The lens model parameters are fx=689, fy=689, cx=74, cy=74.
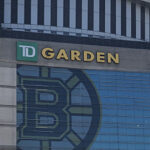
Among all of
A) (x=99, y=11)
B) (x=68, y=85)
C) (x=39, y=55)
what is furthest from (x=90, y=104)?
(x=99, y=11)

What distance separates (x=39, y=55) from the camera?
249 feet

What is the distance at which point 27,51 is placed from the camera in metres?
75.2

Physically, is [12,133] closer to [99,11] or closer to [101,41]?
[101,41]

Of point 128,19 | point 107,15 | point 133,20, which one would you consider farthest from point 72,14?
point 133,20

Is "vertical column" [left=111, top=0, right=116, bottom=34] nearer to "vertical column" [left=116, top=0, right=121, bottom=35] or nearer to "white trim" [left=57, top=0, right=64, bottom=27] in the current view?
"vertical column" [left=116, top=0, right=121, bottom=35]

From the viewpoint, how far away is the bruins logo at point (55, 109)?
74.1 m

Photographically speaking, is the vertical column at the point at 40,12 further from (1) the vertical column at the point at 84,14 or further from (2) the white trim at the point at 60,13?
(1) the vertical column at the point at 84,14

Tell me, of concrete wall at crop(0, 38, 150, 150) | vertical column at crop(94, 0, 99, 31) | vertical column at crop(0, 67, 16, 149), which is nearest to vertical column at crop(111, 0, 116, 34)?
vertical column at crop(94, 0, 99, 31)

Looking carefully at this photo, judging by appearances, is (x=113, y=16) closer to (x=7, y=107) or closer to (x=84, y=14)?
(x=84, y=14)

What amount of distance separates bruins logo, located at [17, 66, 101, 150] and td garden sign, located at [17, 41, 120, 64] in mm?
1290

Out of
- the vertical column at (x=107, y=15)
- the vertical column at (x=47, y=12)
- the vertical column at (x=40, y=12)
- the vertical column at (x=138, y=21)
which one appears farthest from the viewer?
the vertical column at (x=138, y=21)

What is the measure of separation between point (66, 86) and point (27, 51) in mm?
5810

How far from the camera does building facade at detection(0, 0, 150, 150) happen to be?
74125mm

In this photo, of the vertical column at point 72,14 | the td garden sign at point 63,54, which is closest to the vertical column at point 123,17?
the vertical column at point 72,14
